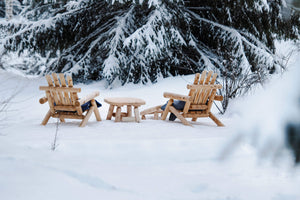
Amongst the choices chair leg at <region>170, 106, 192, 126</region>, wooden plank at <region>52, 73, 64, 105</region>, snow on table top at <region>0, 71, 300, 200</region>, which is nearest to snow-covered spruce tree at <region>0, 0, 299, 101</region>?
chair leg at <region>170, 106, 192, 126</region>

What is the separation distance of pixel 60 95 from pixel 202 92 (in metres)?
2.25

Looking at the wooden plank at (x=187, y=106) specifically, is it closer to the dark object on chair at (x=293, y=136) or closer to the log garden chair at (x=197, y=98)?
the log garden chair at (x=197, y=98)

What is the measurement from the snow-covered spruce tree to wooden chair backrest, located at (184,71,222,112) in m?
3.06

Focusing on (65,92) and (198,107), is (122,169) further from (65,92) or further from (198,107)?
(198,107)

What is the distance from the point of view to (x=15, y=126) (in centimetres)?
492

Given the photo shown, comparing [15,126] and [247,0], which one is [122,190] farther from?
[247,0]

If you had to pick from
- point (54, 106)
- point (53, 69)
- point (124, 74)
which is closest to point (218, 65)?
point (124, 74)

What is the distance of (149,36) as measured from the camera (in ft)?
26.9

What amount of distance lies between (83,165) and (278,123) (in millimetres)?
2713

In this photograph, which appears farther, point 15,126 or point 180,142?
point 15,126

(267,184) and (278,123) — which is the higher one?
(278,123)

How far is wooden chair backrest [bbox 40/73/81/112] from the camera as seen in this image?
484cm

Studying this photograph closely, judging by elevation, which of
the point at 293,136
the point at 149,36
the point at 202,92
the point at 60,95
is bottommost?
the point at 60,95

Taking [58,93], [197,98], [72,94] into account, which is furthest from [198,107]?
[58,93]
